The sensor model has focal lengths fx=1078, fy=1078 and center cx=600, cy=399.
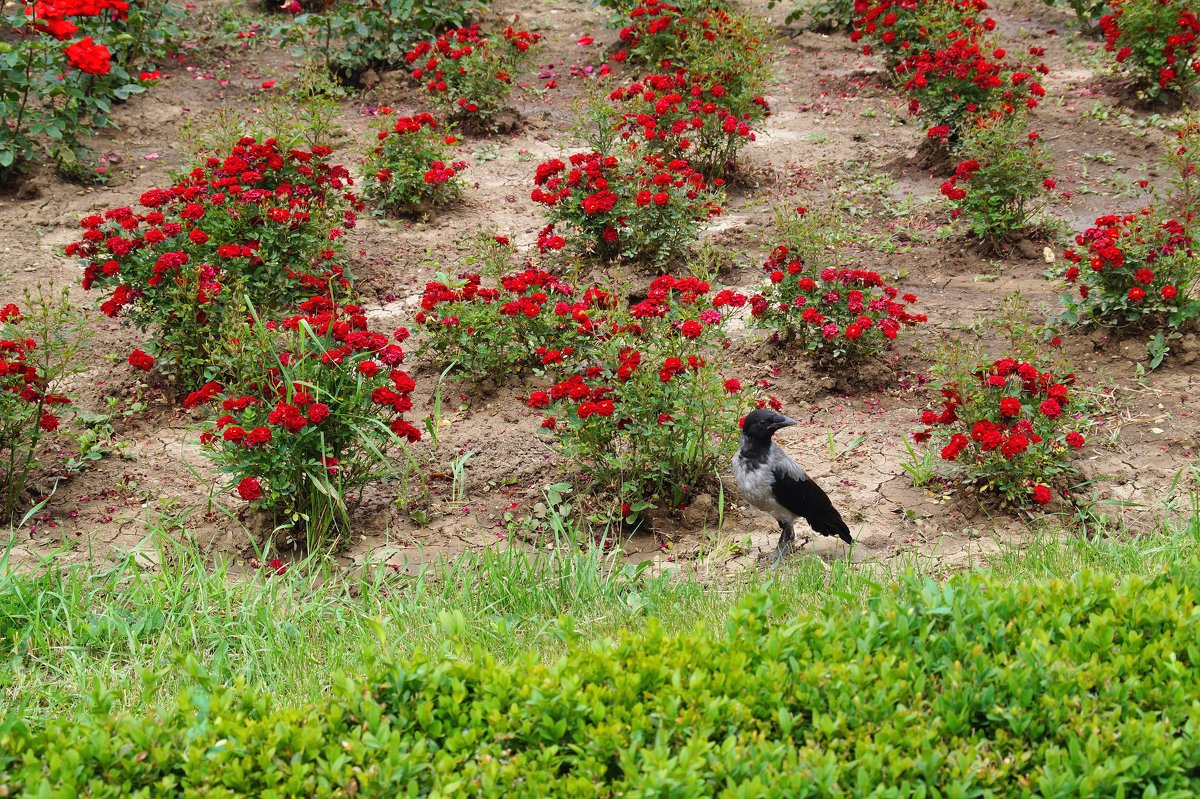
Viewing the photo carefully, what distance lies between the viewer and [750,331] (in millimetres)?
5957

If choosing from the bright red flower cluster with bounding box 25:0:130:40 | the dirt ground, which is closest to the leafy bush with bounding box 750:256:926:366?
the dirt ground

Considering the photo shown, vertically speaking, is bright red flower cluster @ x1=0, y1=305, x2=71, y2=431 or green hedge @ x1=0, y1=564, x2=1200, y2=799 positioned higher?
green hedge @ x1=0, y1=564, x2=1200, y2=799

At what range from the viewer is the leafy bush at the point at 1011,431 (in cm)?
436

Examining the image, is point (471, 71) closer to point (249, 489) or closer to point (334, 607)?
point (249, 489)

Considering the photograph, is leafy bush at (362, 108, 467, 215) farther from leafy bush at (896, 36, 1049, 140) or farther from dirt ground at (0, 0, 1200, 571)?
leafy bush at (896, 36, 1049, 140)

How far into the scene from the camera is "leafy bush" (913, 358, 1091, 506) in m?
4.36

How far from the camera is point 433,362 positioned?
570 cm

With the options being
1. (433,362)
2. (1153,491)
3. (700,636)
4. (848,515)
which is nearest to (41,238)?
(433,362)

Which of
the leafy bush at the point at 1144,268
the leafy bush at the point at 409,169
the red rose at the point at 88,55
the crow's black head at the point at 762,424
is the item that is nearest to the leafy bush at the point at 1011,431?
the crow's black head at the point at 762,424

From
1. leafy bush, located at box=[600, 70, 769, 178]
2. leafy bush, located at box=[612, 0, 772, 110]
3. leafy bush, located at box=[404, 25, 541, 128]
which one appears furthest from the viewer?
leafy bush, located at box=[404, 25, 541, 128]

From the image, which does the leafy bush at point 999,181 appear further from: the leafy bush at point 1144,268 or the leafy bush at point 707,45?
the leafy bush at point 707,45

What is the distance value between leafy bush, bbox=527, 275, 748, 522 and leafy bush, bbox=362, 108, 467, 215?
2.60m

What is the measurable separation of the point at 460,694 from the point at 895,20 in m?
7.13

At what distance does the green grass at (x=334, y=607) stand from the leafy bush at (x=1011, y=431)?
32 centimetres
